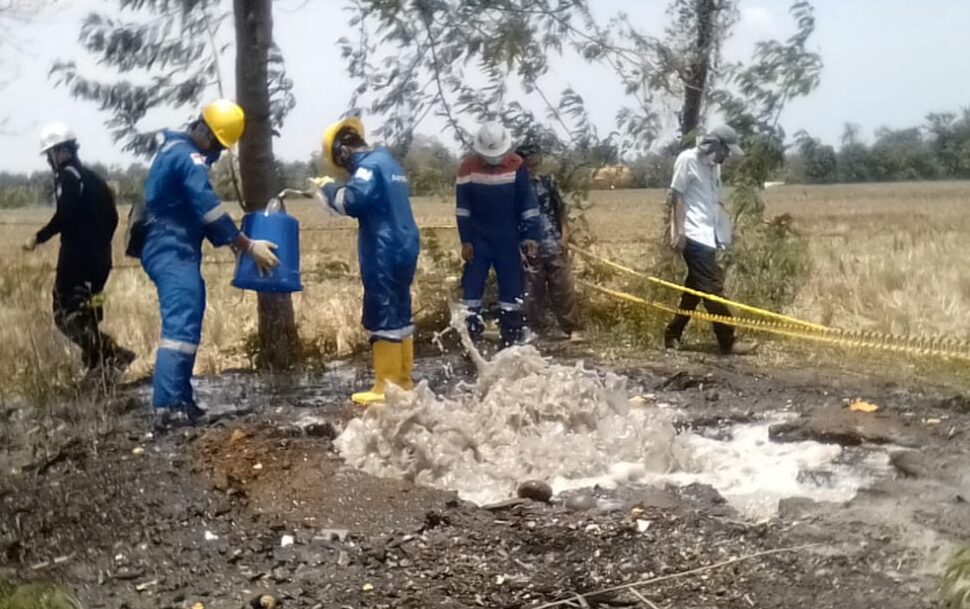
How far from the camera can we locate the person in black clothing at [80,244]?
6.64 m

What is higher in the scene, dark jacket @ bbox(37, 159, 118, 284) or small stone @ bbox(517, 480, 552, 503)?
dark jacket @ bbox(37, 159, 118, 284)

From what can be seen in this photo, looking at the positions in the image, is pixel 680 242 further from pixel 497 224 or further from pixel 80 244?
pixel 80 244

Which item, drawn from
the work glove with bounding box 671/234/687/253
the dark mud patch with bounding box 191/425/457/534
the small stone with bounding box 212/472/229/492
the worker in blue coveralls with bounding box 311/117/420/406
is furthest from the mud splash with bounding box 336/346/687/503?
the work glove with bounding box 671/234/687/253

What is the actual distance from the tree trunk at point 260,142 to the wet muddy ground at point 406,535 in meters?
2.11

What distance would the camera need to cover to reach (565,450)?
Result: 533 centimetres

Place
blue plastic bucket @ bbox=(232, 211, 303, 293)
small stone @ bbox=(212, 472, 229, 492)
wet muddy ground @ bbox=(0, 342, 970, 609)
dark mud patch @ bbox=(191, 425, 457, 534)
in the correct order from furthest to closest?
blue plastic bucket @ bbox=(232, 211, 303, 293) → small stone @ bbox=(212, 472, 229, 492) → dark mud patch @ bbox=(191, 425, 457, 534) → wet muddy ground @ bbox=(0, 342, 970, 609)

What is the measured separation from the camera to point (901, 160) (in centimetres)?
889

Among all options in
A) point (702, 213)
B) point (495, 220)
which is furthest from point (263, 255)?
point (702, 213)

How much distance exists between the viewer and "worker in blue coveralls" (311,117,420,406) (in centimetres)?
630

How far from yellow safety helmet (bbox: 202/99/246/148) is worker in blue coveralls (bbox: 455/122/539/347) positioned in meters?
2.50

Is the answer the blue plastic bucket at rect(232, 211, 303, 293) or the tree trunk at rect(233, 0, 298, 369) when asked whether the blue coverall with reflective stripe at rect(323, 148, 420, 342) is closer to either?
the blue plastic bucket at rect(232, 211, 303, 293)

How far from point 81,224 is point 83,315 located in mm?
555

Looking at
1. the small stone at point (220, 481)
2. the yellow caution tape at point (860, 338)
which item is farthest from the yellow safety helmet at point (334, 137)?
the yellow caution tape at point (860, 338)

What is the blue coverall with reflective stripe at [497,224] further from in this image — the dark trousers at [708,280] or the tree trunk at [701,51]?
the tree trunk at [701,51]
